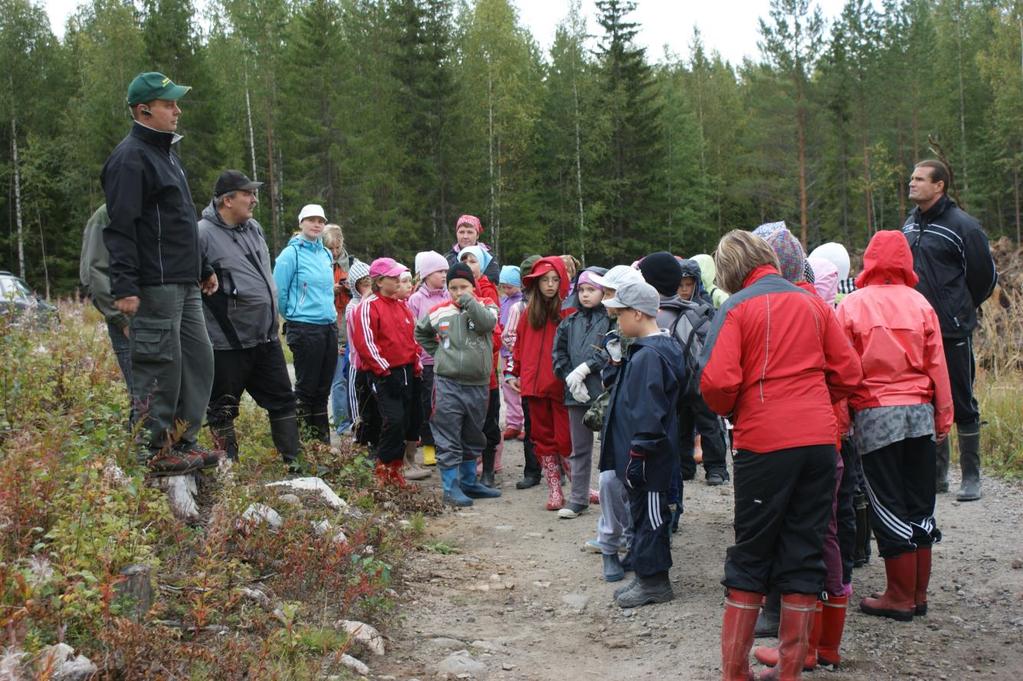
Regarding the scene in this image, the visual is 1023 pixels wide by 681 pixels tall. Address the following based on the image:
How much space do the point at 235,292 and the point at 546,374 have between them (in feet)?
8.08

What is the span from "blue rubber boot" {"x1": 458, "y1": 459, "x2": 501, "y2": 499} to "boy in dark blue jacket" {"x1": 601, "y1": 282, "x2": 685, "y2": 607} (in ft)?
8.49

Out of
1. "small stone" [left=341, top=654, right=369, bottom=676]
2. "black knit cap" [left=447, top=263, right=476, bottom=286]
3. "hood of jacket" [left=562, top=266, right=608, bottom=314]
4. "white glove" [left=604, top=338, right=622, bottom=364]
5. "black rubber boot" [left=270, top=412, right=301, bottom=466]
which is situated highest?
"black knit cap" [left=447, top=263, right=476, bottom=286]

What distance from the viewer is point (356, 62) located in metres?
35.0

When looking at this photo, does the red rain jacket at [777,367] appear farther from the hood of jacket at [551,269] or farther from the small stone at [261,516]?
the hood of jacket at [551,269]

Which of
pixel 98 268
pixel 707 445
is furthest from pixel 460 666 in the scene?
Answer: pixel 707 445

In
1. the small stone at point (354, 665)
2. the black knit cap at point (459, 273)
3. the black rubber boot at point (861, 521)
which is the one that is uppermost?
the black knit cap at point (459, 273)

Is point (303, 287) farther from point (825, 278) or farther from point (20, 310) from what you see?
point (825, 278)

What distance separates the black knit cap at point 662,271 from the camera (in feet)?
20.8

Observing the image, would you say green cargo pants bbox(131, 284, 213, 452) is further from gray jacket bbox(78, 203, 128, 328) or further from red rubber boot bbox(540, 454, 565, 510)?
red rubber boot bbox(540, 454, 565, 510)

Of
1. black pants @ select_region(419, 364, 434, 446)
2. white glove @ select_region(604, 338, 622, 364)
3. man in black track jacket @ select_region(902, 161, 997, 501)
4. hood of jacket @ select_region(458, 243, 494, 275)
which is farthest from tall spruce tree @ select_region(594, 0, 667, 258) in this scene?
white glove @ select_region(604, 338, 622, 364)

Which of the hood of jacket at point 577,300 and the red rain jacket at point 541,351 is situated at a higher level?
the hood of jacket at point 577,300

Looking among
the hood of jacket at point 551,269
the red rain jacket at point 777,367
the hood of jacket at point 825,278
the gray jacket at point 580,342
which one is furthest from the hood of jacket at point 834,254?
the red rain jacket at point 777,367

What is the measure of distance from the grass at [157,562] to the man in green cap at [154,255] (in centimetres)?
28

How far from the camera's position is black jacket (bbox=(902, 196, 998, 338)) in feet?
21.3
